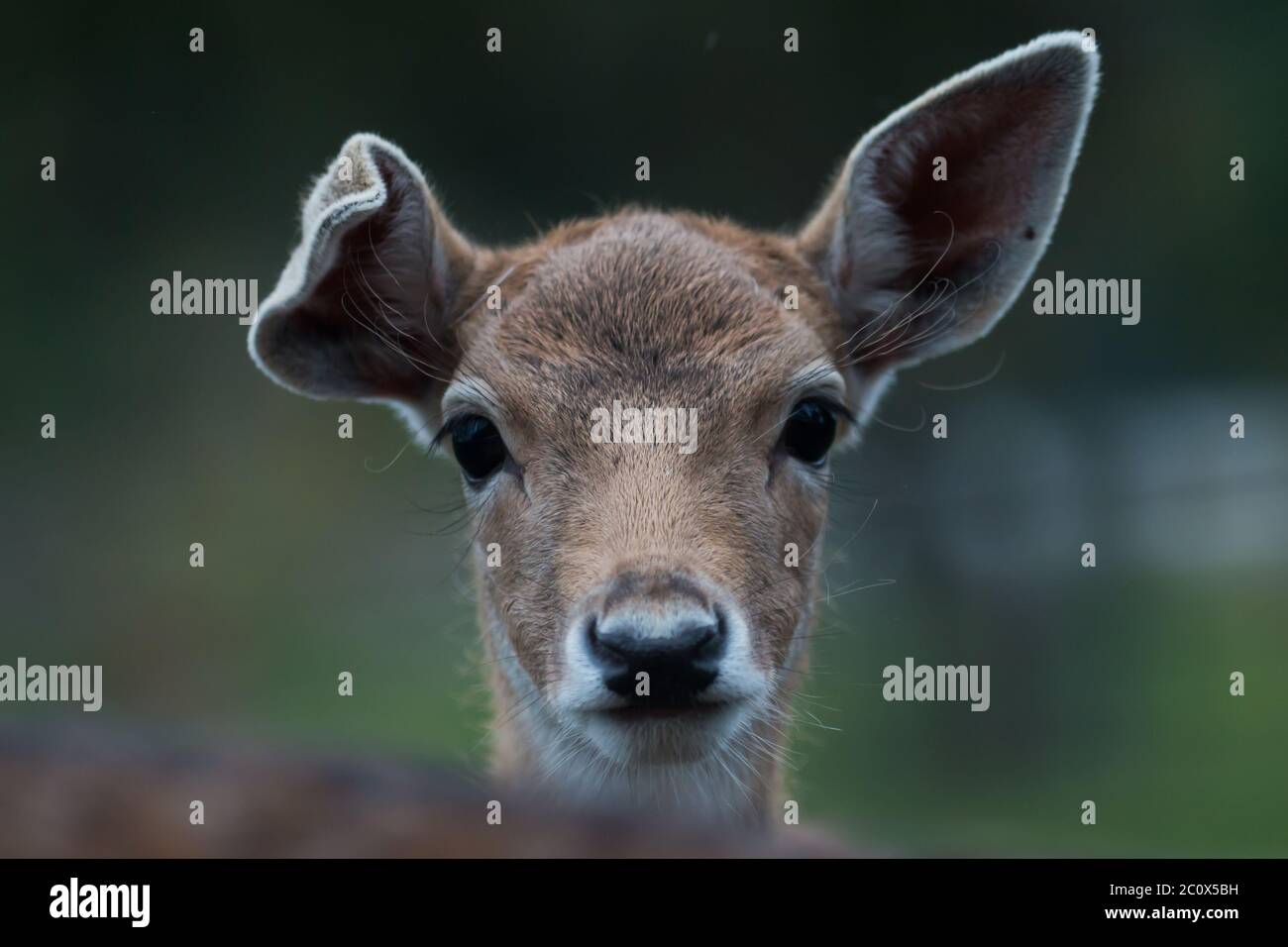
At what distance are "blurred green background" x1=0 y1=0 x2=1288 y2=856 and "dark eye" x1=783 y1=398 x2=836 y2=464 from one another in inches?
403

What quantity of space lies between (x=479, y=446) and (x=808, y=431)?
4.91ft

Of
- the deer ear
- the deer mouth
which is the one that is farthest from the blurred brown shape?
the deer ear

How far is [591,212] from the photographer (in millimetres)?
18812

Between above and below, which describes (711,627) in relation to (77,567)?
below

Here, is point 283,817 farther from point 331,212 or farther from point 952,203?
point 952,203

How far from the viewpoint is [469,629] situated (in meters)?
8.66

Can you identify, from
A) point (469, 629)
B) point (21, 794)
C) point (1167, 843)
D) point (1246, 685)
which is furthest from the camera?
point (1246, 685)

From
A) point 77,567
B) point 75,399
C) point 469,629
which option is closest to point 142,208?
point 75,399

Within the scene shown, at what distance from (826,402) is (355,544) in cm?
1437

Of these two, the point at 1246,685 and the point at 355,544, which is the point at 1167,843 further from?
the point at 355,544

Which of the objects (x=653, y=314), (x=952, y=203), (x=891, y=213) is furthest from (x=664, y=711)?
(x=952, y=203)

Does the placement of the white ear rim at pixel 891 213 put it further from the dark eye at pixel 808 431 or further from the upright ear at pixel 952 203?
the dark eye at pixel 808 431

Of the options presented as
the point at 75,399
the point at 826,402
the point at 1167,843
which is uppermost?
the point at 75,399

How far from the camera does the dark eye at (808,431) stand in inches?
254
